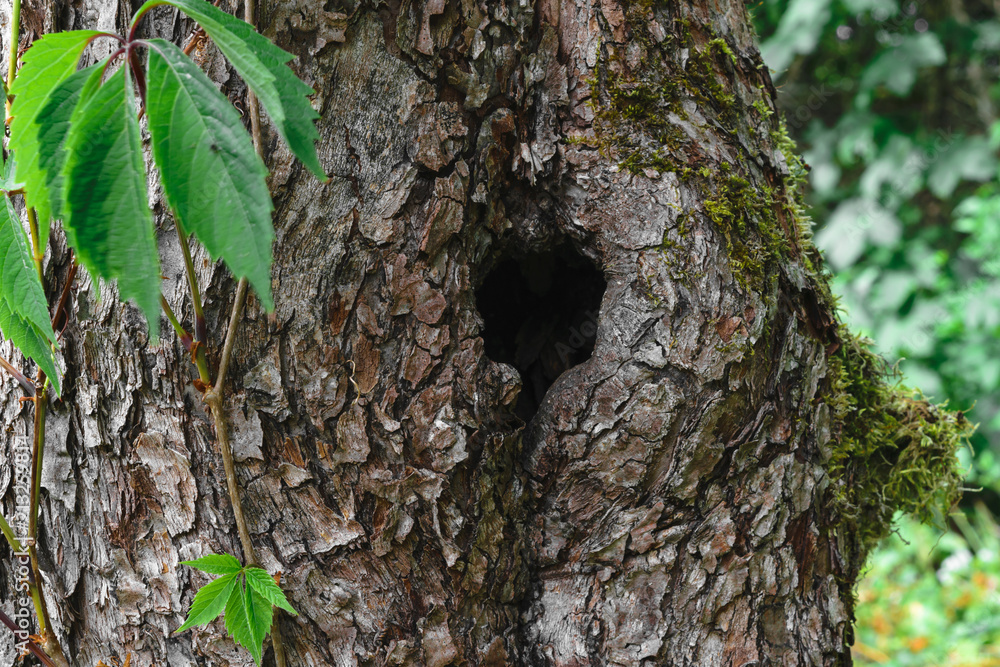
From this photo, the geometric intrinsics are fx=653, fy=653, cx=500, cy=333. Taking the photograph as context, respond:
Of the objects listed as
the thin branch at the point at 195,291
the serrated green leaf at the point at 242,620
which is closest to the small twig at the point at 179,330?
the thin branch at the point at 195,291

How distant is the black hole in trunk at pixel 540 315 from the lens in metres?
1.36

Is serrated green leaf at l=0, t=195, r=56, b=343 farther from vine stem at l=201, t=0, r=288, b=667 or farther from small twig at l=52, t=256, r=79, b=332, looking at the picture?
vine stem at l=201, t=0, r=288, b=667

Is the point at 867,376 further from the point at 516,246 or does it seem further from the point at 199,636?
the point at 199,636

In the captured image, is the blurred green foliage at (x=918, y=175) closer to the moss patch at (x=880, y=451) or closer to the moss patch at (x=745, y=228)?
the moss patch at (x=880, y=451)

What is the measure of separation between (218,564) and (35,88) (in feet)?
1.98

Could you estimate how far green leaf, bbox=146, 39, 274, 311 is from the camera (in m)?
0.59

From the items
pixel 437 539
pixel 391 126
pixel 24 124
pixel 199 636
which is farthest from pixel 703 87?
pixel 199 636

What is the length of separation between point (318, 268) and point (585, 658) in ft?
2.42

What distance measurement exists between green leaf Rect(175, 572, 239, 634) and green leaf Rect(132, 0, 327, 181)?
56cm

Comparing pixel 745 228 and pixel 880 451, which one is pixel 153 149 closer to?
pixel 745 228

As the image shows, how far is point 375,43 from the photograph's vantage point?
959mm

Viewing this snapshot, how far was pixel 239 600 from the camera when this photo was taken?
868mm

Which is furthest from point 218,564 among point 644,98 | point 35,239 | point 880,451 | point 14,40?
point 880,451

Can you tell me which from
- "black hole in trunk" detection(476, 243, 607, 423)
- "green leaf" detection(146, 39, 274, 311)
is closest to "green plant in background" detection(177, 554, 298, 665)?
"green leaf" detection(146, 39, 274, 311)
